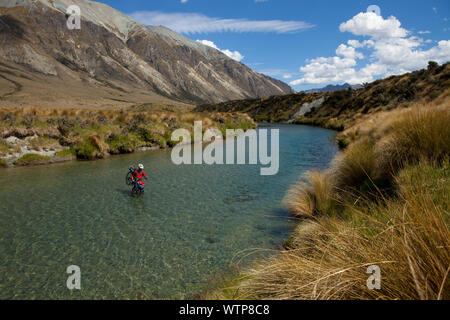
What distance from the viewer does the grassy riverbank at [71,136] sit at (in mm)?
16266

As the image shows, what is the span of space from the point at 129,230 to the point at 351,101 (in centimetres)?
5885

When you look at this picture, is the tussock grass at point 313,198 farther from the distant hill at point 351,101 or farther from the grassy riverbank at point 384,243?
the distant hill at point 351,101

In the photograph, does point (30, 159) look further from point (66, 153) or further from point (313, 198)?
point (313, 198)

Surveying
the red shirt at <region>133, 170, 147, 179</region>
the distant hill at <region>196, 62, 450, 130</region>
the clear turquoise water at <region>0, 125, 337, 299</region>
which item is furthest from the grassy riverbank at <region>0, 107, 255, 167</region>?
the distant hill at <region>196, 62, 450, 130</region>

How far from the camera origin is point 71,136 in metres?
18.6

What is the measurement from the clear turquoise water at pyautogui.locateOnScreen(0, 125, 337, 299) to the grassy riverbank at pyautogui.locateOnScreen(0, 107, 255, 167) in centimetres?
301

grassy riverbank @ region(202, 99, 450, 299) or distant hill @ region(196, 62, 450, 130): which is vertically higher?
distant hill @ region(196, 62, 450, 130)

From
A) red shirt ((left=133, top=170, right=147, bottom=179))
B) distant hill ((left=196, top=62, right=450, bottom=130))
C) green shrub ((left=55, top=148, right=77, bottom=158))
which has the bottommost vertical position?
red shirt ((left=133, top=170, right=147, bottom=179))

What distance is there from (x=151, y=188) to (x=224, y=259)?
6264 mm

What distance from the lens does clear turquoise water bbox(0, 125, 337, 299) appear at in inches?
208

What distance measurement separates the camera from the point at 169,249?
656 centimetres

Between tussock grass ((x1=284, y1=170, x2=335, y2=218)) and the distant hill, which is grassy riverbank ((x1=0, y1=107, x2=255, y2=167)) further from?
the distant hill
